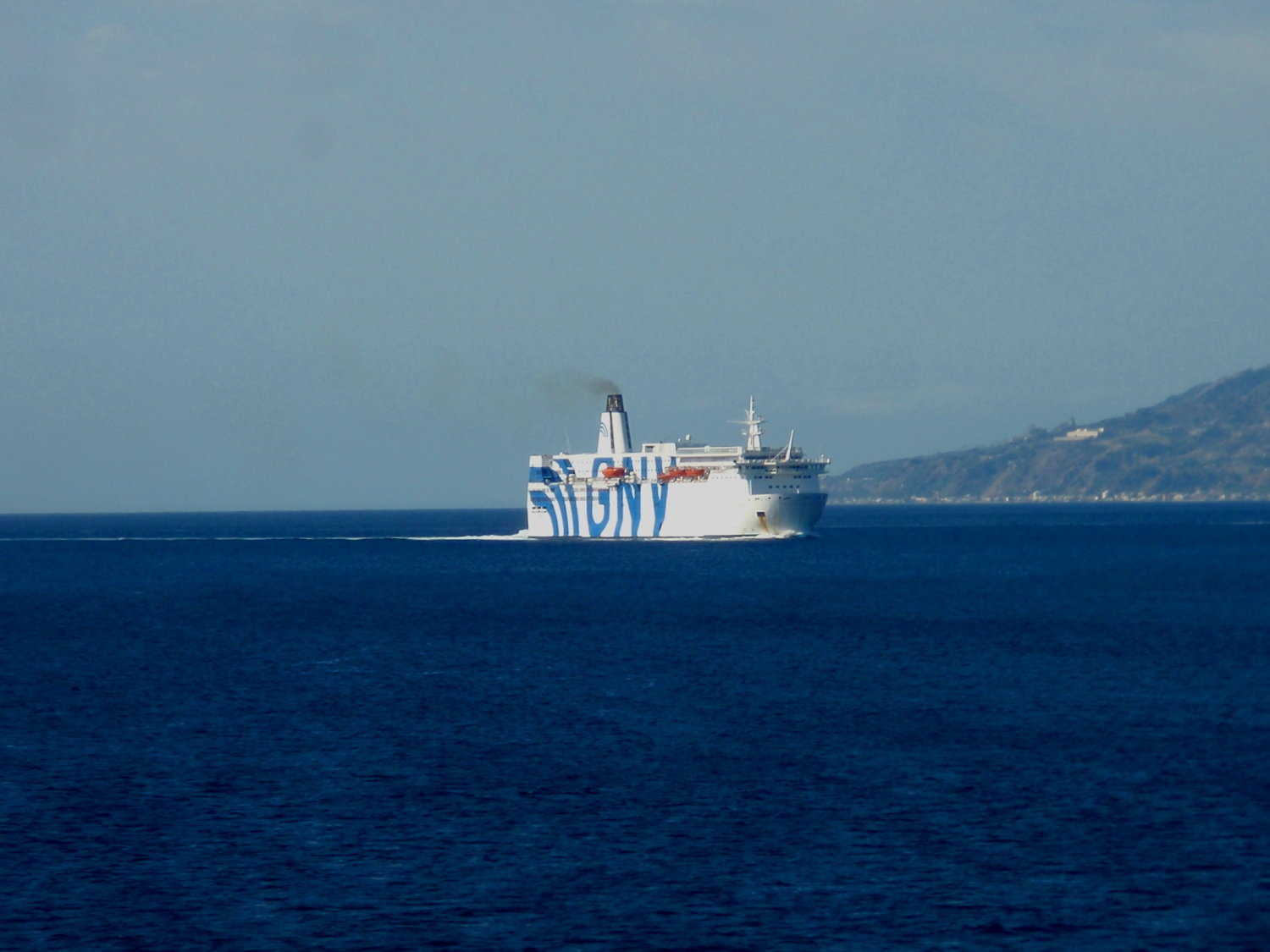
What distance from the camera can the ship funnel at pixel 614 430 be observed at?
133000 millimetres

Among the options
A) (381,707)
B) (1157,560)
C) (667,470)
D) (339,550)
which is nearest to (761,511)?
(667,470)

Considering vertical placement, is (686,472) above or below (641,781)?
above

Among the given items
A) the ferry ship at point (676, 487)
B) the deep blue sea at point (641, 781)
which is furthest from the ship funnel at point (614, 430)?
the deep blue sea at point (641, 781)

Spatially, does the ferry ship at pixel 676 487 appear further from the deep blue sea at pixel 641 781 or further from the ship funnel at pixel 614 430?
the deep blue sea at pixel 641 781

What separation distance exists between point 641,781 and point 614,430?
4033 inches

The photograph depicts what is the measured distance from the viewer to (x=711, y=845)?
26109 millimetres

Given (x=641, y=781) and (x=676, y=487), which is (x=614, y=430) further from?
(x=641, y=781)

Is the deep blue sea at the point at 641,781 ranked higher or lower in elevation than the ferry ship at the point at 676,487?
lower

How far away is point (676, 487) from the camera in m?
123

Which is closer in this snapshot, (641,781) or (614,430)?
(641,781)

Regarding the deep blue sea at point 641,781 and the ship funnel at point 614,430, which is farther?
the ship funnel at point 614,430

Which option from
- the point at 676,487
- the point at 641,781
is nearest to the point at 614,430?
the point at 676,487

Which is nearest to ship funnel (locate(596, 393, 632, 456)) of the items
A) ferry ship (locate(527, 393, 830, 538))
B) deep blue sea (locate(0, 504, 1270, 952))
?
ferry ship (locate(527, 393, 830, 538))

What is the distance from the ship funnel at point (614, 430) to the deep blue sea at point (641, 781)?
6235cm
